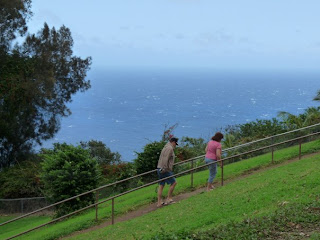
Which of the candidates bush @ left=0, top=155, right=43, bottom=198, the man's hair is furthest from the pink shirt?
bush @ left=0, top=155, right=43, bottom=198

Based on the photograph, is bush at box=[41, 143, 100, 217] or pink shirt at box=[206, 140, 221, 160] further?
bush at box=[41, 143, 100, 217]

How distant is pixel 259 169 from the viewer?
14.8 meters

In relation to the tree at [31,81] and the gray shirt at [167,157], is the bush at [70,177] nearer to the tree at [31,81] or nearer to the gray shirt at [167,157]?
the gray shirt at [167,157]

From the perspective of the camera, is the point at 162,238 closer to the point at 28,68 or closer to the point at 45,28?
the point at 28,68

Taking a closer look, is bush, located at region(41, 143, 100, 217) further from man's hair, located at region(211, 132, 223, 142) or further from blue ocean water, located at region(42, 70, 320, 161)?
blue ocean water, located at region(42, 70, 320, 161)

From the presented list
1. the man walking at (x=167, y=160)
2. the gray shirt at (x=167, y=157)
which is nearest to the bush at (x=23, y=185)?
the man walking at (x=167, y=160)

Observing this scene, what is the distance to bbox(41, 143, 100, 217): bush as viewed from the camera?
15.0m

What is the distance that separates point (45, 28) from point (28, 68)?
4.36 m

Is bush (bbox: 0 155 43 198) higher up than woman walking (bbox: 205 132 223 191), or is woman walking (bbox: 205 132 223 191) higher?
woman walking (bbox: 205 132 223 191)

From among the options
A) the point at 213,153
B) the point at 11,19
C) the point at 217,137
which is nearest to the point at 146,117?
the point at 11,19

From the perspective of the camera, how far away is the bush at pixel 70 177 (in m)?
15.0

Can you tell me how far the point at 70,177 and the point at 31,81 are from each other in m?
14.6

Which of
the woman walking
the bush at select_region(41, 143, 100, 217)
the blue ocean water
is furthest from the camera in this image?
the blue ocean water

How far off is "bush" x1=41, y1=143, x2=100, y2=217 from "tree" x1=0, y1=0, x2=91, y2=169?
12.9 m
